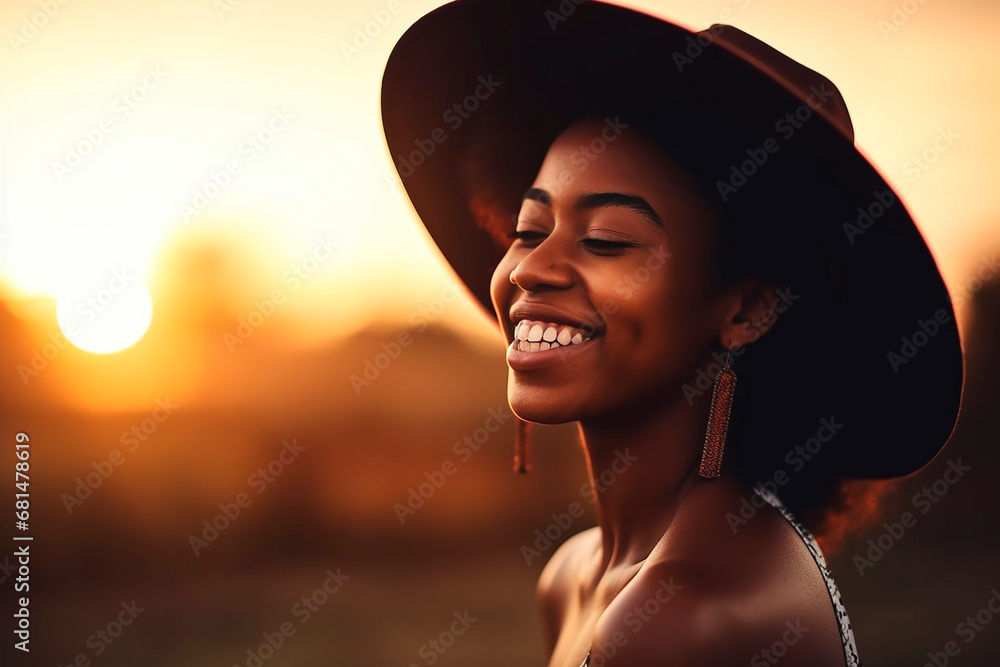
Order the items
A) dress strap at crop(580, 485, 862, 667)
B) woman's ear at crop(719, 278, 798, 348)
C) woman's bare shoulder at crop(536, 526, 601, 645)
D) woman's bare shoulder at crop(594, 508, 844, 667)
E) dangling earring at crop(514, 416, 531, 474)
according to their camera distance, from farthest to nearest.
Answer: dangling earring at crop(514, 416, 531, 474) < woman's bare shoulder at crop(536, 526, 601, 645) < woman's ear at crop(719, 278, 798, 348) < dress strap at crop(580, 485, 862, 667) < woman's bare shoulder at crop(594, 508, 844, 667)

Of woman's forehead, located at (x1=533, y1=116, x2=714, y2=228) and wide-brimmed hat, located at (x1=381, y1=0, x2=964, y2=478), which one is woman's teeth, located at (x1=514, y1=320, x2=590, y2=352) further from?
wide-brimmed hat, located at (x1=381, y1=0, x2=964, y2=478)

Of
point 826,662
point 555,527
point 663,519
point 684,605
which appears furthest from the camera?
point 555,527

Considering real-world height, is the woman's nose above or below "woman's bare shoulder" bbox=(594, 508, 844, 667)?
above

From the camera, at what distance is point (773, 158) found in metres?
1.88

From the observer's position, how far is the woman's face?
1877 mm

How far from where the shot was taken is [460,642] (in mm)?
6613

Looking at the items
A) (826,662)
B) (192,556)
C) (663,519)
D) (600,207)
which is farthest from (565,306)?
(192,556)

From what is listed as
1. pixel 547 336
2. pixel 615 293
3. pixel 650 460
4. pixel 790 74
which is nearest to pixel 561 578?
pixel 650 460

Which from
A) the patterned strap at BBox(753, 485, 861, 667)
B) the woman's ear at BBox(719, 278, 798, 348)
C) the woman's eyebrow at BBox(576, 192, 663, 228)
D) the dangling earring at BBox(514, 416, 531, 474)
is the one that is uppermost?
the woman's eyebrow at BBox(576, 192, 663, 228)

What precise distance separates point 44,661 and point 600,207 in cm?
566

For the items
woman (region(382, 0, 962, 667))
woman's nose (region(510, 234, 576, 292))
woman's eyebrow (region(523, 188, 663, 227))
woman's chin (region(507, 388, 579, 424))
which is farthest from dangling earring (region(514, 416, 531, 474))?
woman's eyebrow (region(523, 188, 663, 227))

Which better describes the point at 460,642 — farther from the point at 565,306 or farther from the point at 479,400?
the point at 565,306

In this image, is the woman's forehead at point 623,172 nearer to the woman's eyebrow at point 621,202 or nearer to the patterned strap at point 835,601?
the woman's eyebrow at point 621,202

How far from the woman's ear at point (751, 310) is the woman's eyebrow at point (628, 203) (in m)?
0.27
